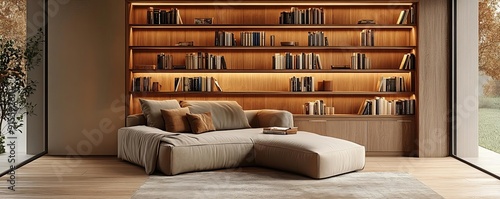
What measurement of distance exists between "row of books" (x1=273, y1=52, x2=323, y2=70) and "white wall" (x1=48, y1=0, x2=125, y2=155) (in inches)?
82.7

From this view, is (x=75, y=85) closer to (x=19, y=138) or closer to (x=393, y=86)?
(x=19, y=138)

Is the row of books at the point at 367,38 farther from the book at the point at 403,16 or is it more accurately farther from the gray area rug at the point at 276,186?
the gray area rug at the point at 276,186

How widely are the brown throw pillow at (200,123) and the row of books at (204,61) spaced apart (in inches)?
36.3

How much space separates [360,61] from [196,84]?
2248mm

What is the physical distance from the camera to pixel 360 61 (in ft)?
28.7

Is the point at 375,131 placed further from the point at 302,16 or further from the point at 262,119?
the point at 302,16

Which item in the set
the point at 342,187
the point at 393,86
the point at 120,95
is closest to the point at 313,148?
the point at 342,187

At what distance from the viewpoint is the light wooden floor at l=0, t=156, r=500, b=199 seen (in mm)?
5867

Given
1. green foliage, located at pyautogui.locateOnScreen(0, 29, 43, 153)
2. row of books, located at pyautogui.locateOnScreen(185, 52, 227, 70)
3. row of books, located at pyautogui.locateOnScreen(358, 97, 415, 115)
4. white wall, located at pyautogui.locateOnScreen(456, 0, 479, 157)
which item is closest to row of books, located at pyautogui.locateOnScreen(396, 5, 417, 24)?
white wall, located at pyautogui.locateOnScreen(456, 0, 479, 157)

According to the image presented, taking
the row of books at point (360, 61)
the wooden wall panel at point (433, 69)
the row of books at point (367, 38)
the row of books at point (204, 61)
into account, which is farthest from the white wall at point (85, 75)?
the wooden wall panel at point (433, 69)

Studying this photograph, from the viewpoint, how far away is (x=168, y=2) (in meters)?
8.68

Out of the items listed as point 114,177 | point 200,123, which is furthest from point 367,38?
point 114,177

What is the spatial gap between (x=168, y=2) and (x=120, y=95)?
1408mm

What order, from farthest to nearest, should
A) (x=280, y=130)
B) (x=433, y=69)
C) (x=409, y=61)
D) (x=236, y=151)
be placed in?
(x=409, y=61) < (x=433, y=69) < (x=280, y=130) < (x=236, y=151)
